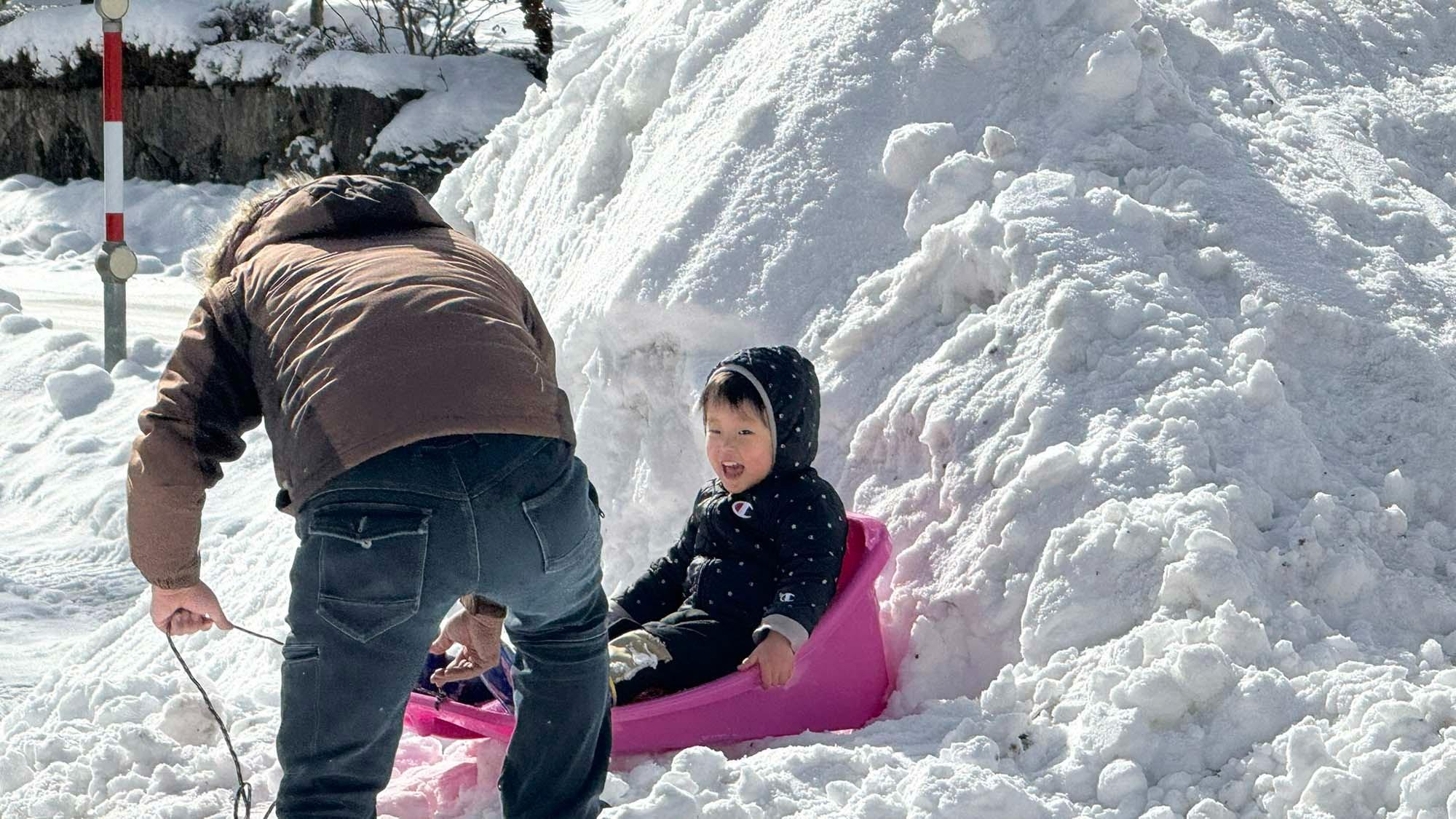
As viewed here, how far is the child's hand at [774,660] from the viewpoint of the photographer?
273cm

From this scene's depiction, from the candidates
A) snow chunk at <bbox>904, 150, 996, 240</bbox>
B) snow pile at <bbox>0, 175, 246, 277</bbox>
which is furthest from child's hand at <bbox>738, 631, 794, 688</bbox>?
snow pile at <bbox>0, 175, 246, 277</bbox>

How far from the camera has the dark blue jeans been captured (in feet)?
6.36

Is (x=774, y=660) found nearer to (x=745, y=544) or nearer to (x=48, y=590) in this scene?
(x=745, y=544)

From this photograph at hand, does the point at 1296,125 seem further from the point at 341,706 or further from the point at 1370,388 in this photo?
the point at 341,706

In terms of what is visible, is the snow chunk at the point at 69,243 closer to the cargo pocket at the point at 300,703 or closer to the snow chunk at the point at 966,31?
the snow chunk at the point at 966,31

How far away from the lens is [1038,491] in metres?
2.97

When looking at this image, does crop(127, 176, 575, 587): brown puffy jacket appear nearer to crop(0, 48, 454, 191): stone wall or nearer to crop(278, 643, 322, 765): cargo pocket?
crop(278, 643, 322, 765): cargo pocket

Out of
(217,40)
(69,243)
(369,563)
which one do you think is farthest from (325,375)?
(217,40)

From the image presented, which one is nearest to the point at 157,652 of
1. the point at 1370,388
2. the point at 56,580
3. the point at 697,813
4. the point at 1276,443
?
the point at 56,580

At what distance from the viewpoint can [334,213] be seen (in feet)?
7.39

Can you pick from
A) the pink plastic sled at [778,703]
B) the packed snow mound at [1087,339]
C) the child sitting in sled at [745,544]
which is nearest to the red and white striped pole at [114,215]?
the packed snow mound at [1087,339]

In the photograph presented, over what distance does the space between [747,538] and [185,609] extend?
3.95 feet

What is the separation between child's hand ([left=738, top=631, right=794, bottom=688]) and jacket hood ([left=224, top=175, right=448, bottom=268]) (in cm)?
99

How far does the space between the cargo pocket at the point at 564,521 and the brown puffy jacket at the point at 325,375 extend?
73 millimetres
